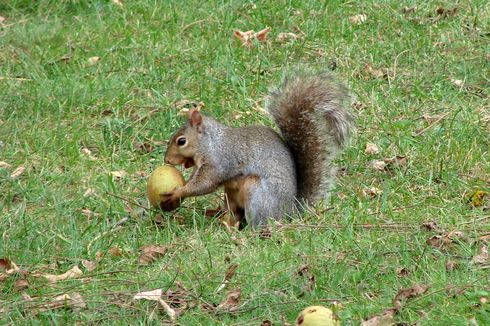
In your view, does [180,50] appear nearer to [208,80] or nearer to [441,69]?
[208,80]

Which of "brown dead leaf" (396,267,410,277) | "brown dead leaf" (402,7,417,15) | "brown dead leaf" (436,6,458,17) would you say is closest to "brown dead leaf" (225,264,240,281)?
"brown dead leaf" (396,267,410,277)

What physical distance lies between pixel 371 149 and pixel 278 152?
2.39 ft

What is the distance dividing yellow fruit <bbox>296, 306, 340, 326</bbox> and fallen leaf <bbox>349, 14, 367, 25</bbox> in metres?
3.46

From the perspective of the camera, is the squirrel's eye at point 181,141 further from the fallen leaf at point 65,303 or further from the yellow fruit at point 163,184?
the fallen leaf at point 65,303

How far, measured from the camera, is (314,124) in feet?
14.3

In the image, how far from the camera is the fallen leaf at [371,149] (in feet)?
16.1

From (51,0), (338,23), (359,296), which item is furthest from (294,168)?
(51,0)

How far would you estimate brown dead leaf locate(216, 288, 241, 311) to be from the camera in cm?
341

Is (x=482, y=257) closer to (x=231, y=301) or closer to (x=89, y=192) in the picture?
(x=231, y=301)

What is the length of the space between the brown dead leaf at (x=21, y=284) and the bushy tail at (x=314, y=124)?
122 cm

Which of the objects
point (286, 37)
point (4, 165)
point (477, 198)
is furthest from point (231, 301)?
point (286, 37)

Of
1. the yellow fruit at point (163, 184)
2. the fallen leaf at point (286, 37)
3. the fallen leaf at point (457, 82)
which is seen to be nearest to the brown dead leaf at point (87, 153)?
the yellow fruit at point (163, 184)

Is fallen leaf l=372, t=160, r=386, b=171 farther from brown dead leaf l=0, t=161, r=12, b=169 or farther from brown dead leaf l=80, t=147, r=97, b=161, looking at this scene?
brown dead leaf l=0, t=161, r=12, b=169

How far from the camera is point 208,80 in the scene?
573 cm
